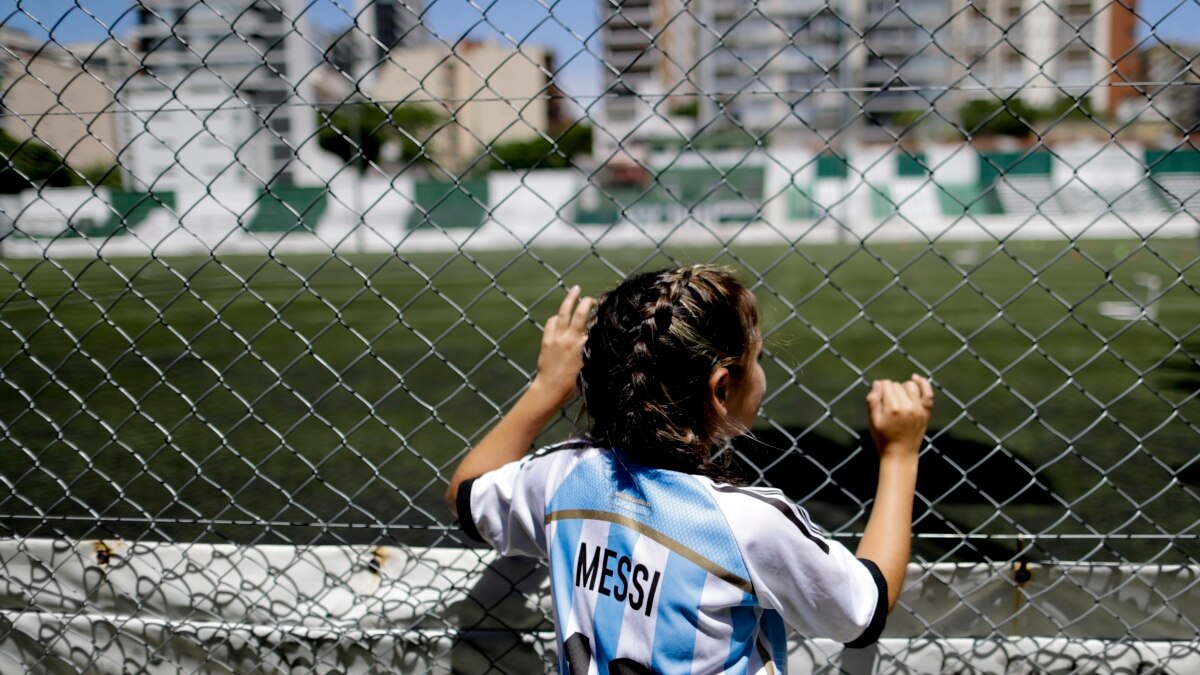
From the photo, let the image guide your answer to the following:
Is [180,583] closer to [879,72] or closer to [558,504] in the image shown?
[558,504]

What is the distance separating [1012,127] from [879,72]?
9.30 m

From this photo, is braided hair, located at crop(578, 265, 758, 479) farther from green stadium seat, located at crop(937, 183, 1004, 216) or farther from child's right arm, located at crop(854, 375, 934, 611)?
green stadium seat, located at crop(937, 183, 1004, 216)

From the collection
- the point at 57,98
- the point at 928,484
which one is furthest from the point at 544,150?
the point at 57,98

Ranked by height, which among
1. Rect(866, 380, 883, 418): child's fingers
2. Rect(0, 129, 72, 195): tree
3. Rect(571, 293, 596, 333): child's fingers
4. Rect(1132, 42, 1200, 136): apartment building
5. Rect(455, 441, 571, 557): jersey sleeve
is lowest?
Rect(455, 441, 571, 557): jersey sleeve

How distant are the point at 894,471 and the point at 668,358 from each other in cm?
41

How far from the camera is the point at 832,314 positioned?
280 inches

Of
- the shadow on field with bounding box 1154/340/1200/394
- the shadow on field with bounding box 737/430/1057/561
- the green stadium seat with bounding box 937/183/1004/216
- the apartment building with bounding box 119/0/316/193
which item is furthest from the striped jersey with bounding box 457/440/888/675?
the green stadium seat with bounding box 937/183/1004/216

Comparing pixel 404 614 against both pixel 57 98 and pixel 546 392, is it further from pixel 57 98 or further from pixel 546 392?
pixel 57 98

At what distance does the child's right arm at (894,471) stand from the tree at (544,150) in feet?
2.08

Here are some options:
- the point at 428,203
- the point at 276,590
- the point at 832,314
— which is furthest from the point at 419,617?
the point at 428,203

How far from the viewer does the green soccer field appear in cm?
186

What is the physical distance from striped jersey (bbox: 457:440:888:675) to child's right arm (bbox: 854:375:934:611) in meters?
0.05

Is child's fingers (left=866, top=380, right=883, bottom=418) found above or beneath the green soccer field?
above

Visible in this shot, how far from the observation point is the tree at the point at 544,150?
1593mm
